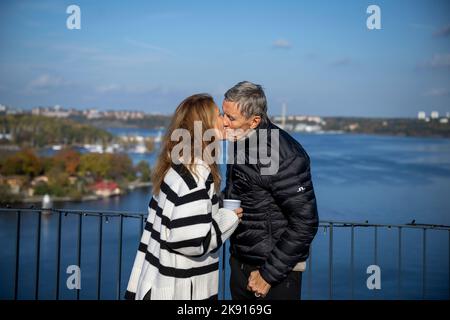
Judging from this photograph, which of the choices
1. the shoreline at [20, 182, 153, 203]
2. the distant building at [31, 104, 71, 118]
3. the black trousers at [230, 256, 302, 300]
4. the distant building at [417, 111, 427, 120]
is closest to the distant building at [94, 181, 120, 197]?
the shoreline at [20, 182, 153, 203]

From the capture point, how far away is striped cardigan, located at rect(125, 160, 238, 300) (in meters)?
1.81

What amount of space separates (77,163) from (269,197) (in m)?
42.4

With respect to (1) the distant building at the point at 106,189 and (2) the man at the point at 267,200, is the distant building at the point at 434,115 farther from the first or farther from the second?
(2) the man at the point at 267,200

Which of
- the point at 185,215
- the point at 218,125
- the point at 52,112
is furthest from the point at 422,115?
the point at 185,215

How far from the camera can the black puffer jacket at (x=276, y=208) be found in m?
1.93

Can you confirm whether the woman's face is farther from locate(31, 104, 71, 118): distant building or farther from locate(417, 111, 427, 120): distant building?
locate(31, 104, 71, 118): distant building

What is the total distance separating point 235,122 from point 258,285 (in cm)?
64

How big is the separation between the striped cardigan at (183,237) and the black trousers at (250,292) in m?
0.20

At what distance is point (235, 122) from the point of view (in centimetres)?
199

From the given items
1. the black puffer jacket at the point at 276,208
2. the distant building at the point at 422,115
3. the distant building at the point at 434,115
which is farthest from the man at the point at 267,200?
the distant building at the point at 434,115

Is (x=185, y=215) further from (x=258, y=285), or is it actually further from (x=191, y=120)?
(x=258, y=285)

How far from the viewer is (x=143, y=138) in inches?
2050
